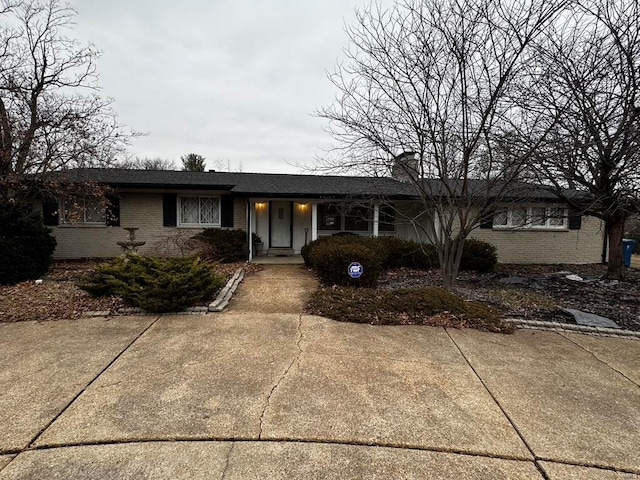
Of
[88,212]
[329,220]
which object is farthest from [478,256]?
[88,212]

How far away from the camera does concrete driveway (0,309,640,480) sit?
2.01 m

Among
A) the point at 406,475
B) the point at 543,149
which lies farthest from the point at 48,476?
the point at 543,149

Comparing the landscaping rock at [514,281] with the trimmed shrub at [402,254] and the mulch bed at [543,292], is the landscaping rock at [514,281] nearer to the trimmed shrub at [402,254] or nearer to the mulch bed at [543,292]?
the mulch bed at [543,292]

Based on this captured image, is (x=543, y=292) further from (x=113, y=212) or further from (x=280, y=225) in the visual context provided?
(x=113, y=212)

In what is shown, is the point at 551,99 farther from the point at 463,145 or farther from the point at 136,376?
the point at 136,376

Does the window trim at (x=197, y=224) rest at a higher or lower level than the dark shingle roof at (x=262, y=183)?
lower

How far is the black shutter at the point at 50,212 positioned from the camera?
428 inches

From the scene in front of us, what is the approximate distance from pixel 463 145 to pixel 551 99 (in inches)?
85.6

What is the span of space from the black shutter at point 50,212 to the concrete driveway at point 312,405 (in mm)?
8386

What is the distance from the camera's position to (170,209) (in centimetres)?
1148

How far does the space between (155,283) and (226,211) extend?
6921 mm

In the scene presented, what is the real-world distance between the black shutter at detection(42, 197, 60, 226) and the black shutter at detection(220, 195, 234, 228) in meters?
5.16

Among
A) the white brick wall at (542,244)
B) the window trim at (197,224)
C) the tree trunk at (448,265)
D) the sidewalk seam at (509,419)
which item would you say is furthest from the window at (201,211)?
the sidewalk seam at (509,419)

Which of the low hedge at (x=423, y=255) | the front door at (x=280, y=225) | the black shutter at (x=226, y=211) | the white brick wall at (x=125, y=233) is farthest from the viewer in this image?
the front door at (x=280, y=225)
